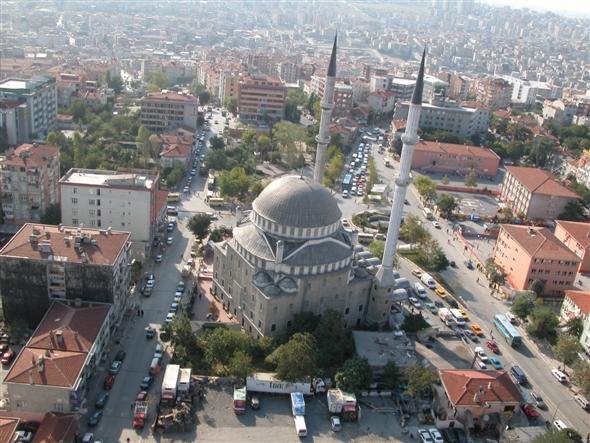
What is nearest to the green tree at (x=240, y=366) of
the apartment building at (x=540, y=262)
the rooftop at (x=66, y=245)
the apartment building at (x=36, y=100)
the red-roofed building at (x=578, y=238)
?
the rooftop at (x=66, y=245)

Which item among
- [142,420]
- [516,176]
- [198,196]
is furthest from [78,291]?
[516,176]

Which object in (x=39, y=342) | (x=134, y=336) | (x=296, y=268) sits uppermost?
(x=296, y=268)

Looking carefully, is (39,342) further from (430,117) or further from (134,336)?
(430,117)

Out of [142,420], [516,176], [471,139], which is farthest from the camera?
[471,139]

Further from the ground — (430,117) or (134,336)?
(430,117)

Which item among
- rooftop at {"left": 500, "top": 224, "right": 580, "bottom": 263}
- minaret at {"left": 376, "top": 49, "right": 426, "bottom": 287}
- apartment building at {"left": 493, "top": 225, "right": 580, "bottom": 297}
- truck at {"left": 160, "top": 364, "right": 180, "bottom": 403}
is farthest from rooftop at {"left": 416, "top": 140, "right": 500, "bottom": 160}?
truck at {"left": 160, "top": 364, "right": 180, "bottom": 403}

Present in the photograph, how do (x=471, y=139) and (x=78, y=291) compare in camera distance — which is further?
(x=471, y=139)

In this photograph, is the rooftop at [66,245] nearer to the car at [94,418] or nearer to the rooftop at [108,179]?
the rooftop at [108,179]

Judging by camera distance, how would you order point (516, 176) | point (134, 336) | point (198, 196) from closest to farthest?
1. point (134, 336)
2. point (198, 196)
3. point (516, 176)
